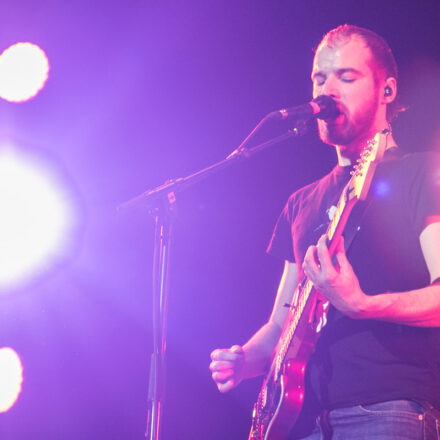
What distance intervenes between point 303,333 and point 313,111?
2.48 ft

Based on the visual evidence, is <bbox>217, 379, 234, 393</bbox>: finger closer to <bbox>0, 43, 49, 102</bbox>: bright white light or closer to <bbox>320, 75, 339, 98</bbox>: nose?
<bbox>320, 75, 339, 98</bbox>: nose

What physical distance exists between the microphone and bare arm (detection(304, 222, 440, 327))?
1.82ft

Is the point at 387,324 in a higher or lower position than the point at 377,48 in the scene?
lower

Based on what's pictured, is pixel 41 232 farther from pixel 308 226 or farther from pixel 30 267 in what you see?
pixel 308 226

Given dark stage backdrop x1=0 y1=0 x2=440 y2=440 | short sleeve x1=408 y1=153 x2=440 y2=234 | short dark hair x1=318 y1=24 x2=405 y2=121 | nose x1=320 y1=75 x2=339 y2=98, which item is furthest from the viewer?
dark stage backdrop x1=0 y1=0 x2=440 y2=440

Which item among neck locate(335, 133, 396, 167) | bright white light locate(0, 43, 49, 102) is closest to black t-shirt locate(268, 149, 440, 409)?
neck locate(335, 133, 396, 167)

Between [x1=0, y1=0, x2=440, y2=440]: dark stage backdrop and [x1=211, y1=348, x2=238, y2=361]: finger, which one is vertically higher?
[x1=0, y1=0, x2=440, y2=440]: dark stage backdrop

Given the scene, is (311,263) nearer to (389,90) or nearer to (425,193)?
(425,193)

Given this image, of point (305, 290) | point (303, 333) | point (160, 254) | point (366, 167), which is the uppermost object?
point (366, 167)

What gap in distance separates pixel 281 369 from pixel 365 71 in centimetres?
120

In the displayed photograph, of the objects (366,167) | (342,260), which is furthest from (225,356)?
(366,167)

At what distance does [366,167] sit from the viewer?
60.0 inches

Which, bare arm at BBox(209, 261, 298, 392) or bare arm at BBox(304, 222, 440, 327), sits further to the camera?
bare arm at BBox(209, 261, 298, 392)

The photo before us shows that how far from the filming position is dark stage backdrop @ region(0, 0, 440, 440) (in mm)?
2973
